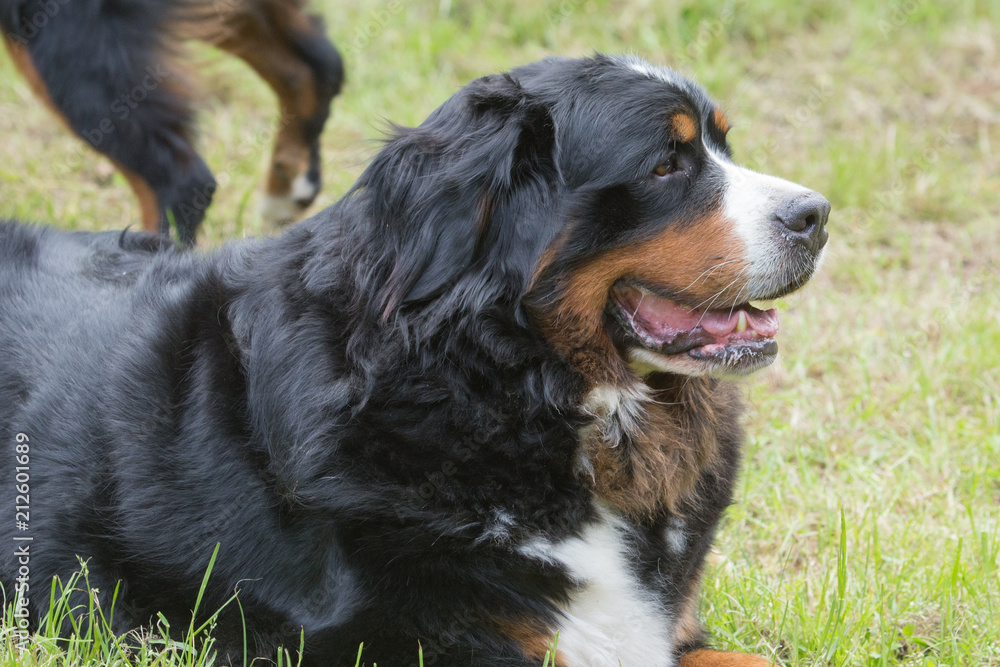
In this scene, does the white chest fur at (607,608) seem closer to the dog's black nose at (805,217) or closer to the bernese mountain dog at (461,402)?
the bernese mountain dog at (461,402)

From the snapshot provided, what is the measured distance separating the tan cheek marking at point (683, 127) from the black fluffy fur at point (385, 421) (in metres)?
0.04

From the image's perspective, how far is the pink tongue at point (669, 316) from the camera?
2.25 metres

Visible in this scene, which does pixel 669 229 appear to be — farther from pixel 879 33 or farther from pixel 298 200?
pixel 879 33

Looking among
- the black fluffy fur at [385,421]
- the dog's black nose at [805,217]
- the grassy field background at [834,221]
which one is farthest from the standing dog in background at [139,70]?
the dog's black nose at [805,217]

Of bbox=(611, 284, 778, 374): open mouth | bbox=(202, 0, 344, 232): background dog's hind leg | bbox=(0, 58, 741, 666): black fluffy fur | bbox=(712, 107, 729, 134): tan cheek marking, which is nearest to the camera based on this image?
bbox=(0, 58, 741, 666): black fluffy fur

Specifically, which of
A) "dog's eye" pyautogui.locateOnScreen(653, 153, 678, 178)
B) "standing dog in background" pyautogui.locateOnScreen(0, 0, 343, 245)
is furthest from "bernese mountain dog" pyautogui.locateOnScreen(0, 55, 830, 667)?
"standing dog in background" pyautogui.locateOnScreen(0, 0, 343, 245)

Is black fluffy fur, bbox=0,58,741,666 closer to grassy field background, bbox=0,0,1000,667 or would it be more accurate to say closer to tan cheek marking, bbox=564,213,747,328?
tan cheek marking, bbox=564,213,747,328

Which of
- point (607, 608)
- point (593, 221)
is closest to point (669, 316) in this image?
point (593, 221)

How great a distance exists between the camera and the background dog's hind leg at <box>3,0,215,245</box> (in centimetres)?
341

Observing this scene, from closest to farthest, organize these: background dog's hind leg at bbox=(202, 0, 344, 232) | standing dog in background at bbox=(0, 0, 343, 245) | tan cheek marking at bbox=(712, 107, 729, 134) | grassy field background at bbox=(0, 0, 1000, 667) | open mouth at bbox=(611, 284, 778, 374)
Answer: open mouth at bbox=(611, 284, 778, 374) → tan cheek marking at bbox=(712, 107, 729, 134) → grassy field background at bbox=(0, 0, 1000, 667) → standing dog in background at bbox=(0, 0, 343, 245) → background dog's hind leg at bbox=(202, 0, 344, 232)

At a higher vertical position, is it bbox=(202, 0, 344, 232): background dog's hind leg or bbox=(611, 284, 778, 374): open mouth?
bbox=(611, 284, 778, 374): open mouth

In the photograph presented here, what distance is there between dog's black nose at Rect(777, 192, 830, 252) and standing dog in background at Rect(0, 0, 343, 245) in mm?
1984

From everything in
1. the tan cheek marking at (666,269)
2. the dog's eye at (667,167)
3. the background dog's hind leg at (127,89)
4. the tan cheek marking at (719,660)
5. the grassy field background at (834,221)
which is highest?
the dog's eye at (667,167)

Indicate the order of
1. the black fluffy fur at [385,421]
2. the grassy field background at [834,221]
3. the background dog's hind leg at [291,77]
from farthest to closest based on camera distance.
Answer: the background dog's hind leg at [291,77]
the grassy field background at [834,221]
the black fluffy fur at [385,421]
